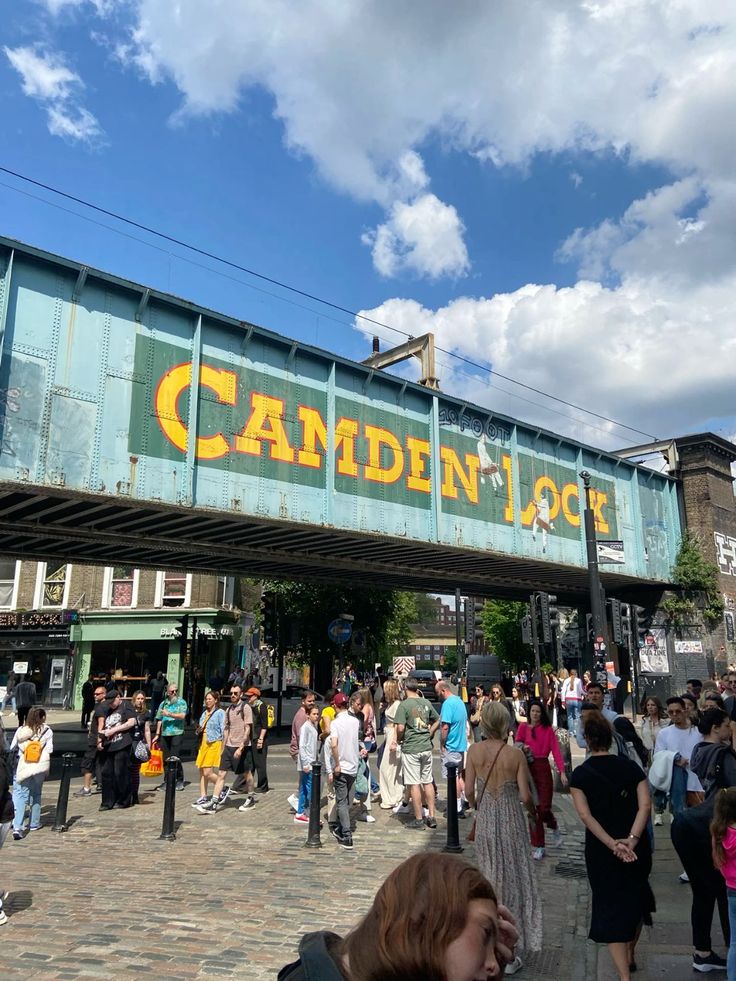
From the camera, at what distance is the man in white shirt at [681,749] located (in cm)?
656

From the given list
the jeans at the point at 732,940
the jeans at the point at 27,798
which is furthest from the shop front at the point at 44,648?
the jeans at the point at 732,940

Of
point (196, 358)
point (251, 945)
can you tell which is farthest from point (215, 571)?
point (251, 945)

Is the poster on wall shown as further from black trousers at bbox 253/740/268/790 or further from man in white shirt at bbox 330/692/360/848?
man in white shirt at bbox 330/692/360/848

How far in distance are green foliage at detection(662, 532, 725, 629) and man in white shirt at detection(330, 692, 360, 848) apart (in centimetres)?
2593

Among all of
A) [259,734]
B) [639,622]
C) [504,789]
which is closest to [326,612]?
[639,622]

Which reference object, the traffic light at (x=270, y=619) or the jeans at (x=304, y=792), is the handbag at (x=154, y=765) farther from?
the traffic light at (x=270, y=619)

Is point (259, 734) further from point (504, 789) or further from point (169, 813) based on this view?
point (504, 789)

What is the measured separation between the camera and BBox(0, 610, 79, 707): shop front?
3453 cm

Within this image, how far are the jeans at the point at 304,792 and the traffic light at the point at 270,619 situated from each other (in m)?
15.9

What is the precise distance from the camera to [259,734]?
12484 mm

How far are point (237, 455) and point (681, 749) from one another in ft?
39.6

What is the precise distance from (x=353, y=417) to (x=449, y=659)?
11807cm

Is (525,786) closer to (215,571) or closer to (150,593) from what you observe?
(215,571)

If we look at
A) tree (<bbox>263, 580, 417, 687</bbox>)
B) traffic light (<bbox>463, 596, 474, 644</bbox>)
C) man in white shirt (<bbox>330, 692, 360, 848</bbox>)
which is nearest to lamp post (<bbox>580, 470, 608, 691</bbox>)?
traffic light (<bbox>463, 596, 474, 644</bbox>)
